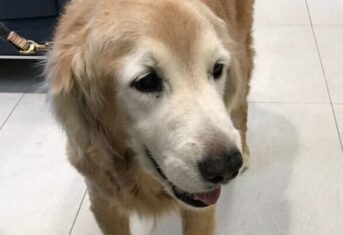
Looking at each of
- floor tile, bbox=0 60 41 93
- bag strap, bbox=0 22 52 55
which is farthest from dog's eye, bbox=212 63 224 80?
floor tile, bbox=0 60 41 93

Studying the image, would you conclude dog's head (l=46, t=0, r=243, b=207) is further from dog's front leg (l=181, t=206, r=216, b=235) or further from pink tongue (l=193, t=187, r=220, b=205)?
dog's front leg (l=181, t=206, r=216, b=235)

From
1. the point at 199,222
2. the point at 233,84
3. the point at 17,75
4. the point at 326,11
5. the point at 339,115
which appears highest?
the point at 233,84

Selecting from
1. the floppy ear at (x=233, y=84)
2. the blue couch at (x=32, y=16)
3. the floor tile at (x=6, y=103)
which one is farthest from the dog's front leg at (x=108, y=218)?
the blue couch at (x=32, y=16)

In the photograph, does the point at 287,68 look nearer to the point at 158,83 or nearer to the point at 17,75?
the point at 17,75

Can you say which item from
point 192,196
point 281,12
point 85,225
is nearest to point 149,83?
point 192,196

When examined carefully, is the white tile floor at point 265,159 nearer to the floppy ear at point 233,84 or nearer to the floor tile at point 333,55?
the floor tile at point 333,55

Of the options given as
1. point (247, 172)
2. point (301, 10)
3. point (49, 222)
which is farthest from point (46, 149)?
point (301, 10)

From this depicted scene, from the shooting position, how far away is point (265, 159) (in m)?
1.77

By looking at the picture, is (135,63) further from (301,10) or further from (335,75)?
(301,10)

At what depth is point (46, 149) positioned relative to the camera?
6.05ft

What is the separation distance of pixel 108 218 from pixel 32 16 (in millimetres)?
1059

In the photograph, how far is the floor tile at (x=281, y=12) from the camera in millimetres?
2646

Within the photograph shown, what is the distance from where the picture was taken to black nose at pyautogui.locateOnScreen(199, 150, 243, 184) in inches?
35.8

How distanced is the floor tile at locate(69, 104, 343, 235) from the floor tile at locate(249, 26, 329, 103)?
105mm
